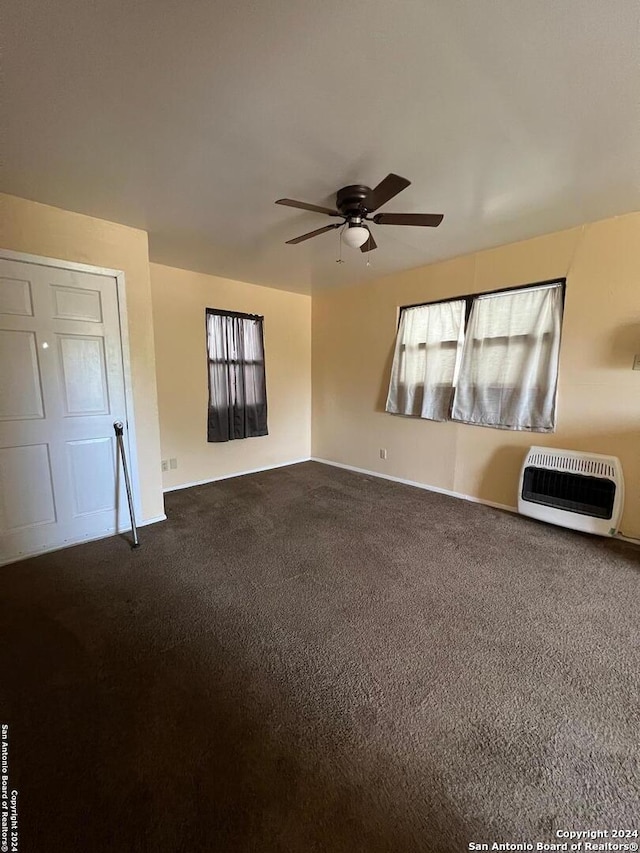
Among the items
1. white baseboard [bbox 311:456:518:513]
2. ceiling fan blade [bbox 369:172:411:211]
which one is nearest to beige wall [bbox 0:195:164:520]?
ceiling fan blade [bbox 369:172:411:211]

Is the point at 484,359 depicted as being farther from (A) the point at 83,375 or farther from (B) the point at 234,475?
(A) the point at 83,375

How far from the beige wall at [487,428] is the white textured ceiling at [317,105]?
45 cm

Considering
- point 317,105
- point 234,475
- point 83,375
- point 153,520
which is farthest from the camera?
point 234,475

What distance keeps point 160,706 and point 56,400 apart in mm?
2265

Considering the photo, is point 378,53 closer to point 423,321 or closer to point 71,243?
point 71,243

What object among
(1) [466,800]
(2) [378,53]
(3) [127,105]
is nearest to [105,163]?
(3) [127,105]

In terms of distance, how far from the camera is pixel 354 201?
7.20ft

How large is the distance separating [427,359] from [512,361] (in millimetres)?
906

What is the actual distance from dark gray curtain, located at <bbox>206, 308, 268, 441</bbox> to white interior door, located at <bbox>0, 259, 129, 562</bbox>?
1.44 meters

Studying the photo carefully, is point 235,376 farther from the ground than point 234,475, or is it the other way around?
point 235,376

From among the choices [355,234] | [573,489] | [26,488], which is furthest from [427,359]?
[26,488]

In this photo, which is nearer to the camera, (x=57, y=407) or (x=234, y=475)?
(x=57, y=407)

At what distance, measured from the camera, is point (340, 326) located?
4.96 metres

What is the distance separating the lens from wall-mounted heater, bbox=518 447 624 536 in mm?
2717
